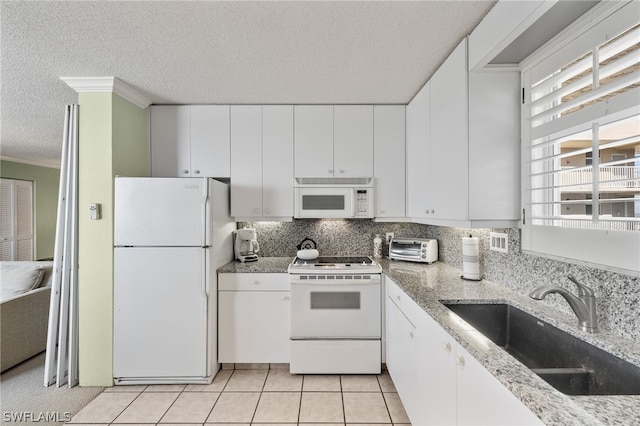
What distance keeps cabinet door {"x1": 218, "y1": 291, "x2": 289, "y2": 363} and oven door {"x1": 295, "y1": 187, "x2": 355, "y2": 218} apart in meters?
0.74

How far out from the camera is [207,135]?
2715 mm

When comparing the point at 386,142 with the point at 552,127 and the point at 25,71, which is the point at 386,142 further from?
the point at 25,71

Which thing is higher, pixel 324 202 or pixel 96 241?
pixel 324 202

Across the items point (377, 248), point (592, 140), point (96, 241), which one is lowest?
point (377, 248)

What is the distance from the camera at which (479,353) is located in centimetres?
103

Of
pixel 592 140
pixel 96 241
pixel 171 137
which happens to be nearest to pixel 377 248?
pixel 592 140

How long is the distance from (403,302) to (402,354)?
13.5 inches

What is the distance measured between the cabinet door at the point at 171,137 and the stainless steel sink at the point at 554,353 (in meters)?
2.45

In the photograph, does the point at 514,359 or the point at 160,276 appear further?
the point at 160,276

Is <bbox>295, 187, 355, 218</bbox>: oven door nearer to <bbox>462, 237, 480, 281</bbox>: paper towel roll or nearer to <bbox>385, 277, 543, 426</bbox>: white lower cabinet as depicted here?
<bbox>385, 277, 543, 426</bbox>: white lower cabinet

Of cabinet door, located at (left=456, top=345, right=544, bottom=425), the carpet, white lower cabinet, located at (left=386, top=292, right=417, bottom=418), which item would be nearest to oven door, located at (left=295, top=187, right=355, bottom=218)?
white lower cabinet, located at (left=386, top=292, right=417, bottom=418)

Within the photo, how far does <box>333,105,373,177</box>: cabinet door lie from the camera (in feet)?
8.95

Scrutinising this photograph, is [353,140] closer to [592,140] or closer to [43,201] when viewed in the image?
[592,140]

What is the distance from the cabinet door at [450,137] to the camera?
1.64 meters
